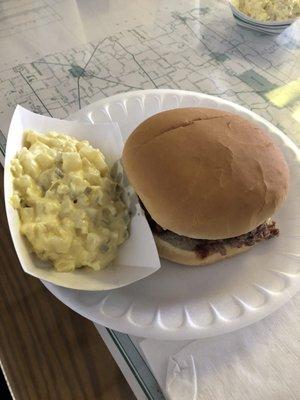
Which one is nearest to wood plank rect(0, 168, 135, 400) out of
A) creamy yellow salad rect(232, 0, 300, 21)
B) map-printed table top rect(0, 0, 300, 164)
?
map-printed table top rect(0, 0, 300, 164)

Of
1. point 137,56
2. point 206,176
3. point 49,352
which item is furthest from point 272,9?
point 49,352

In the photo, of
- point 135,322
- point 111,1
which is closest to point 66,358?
point 135,322

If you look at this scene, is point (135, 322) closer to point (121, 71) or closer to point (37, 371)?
point (37, 371)

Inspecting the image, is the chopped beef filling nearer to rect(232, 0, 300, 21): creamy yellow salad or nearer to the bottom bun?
the bottom bun

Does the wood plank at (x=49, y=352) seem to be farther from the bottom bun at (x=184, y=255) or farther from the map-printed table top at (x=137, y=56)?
the map-printed table top at (x=137, y=56)

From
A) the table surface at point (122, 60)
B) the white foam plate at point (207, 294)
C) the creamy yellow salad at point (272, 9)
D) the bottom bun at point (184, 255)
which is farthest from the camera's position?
the creamy yellow salad at point (272, 9)

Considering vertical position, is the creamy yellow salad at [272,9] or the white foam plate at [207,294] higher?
the creamy yellow salad at [272,9]

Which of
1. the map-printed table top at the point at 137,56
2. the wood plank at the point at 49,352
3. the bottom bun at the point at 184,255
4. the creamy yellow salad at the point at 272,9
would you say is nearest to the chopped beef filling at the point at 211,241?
the bottom bun at the point at 184,255
